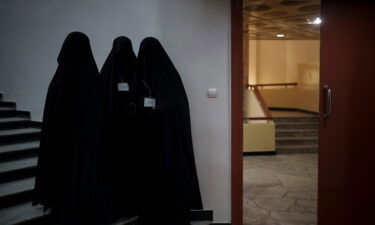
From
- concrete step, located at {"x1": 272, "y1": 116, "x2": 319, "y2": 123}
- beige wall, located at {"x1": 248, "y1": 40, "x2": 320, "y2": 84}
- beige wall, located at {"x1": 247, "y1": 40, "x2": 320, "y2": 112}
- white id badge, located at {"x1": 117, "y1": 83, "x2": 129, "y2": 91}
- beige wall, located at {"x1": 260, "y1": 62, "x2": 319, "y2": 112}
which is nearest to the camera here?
white id badge, located at {"x1": 117, "y1": 83, "x2": 129, "y2": 91}

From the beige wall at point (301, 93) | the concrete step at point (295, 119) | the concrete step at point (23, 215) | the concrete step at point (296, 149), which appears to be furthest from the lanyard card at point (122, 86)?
the beige wall at point (301, 93)

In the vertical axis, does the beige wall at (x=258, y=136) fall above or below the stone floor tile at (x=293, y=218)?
above

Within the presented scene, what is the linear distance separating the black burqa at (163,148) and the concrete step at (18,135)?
163 centimetres

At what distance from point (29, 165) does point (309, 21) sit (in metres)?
5.36

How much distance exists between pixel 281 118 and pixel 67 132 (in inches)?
244

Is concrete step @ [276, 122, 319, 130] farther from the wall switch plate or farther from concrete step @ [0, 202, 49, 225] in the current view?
concrete step @ [0, 202, 49, 225]

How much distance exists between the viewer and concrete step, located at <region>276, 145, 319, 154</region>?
6.45 m

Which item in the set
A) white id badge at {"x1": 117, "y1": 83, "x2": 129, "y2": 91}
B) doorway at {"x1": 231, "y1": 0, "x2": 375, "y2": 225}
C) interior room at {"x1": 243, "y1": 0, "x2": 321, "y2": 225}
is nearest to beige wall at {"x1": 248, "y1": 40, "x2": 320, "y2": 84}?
interior room at {"x1": 243, "y1": 0, "x2": 321, "y2": 225}

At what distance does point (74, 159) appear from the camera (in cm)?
208

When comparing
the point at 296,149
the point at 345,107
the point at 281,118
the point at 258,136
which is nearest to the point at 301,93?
the point at 281,118

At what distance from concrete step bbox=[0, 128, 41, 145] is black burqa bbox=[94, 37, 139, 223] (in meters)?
1.55

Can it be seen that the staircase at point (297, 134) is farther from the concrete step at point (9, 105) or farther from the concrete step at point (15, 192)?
the concrete step at point (15, 192)

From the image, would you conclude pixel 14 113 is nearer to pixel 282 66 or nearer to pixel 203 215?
pixel 203 215

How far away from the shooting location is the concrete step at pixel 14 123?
3358 mm
